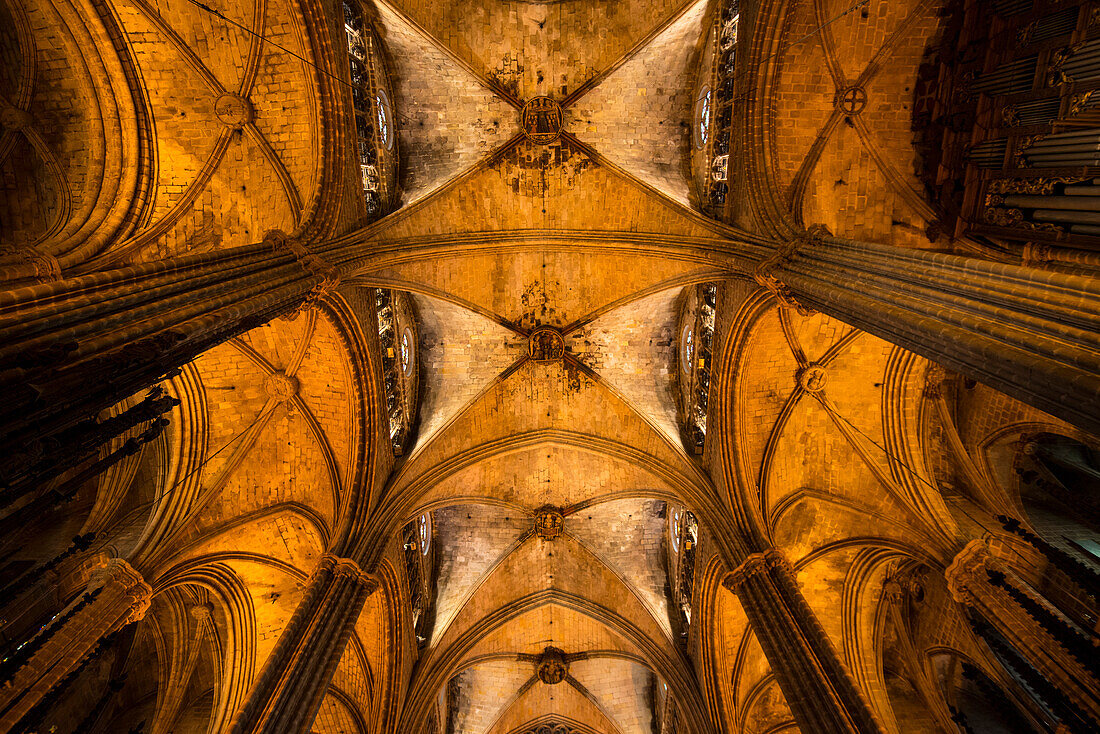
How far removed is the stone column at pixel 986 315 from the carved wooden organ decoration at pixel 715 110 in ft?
15.8

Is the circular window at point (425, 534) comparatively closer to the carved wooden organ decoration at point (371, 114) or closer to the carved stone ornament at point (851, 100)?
the carved wooden organ decoration at point (371, 114)

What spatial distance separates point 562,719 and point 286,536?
1026 cm

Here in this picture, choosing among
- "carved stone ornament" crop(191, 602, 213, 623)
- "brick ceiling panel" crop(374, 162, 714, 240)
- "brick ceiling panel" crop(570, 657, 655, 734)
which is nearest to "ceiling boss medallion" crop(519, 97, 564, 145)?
"brick ceiling panel" crop(374, 162, 714, 240)

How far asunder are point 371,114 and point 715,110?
6665mm

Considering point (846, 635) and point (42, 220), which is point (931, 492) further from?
point (42, 220)

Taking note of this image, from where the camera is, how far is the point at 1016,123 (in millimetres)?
8242

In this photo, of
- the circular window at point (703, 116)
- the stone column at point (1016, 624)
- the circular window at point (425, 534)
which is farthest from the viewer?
the circular window at point (425, 534)

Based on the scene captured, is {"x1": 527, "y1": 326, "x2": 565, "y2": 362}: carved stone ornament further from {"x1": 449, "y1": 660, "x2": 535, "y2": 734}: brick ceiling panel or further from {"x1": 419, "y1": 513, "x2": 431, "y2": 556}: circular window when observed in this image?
{"x1": 449, "y1": 660, "x2": 535, "y2": 734}: brick ceiling panel

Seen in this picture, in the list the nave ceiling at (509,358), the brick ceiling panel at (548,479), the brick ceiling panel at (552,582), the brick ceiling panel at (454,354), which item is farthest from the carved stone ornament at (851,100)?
the brick ceiling panel at (552,582)

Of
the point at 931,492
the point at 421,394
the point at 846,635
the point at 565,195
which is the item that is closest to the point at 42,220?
the point at 421,394

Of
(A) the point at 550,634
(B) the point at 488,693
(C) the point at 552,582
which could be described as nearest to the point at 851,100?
(C) the point at 552,582

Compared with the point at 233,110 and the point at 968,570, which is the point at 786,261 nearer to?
the point at 968,570

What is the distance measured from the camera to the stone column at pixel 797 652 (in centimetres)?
675

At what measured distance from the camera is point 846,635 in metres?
11.7
